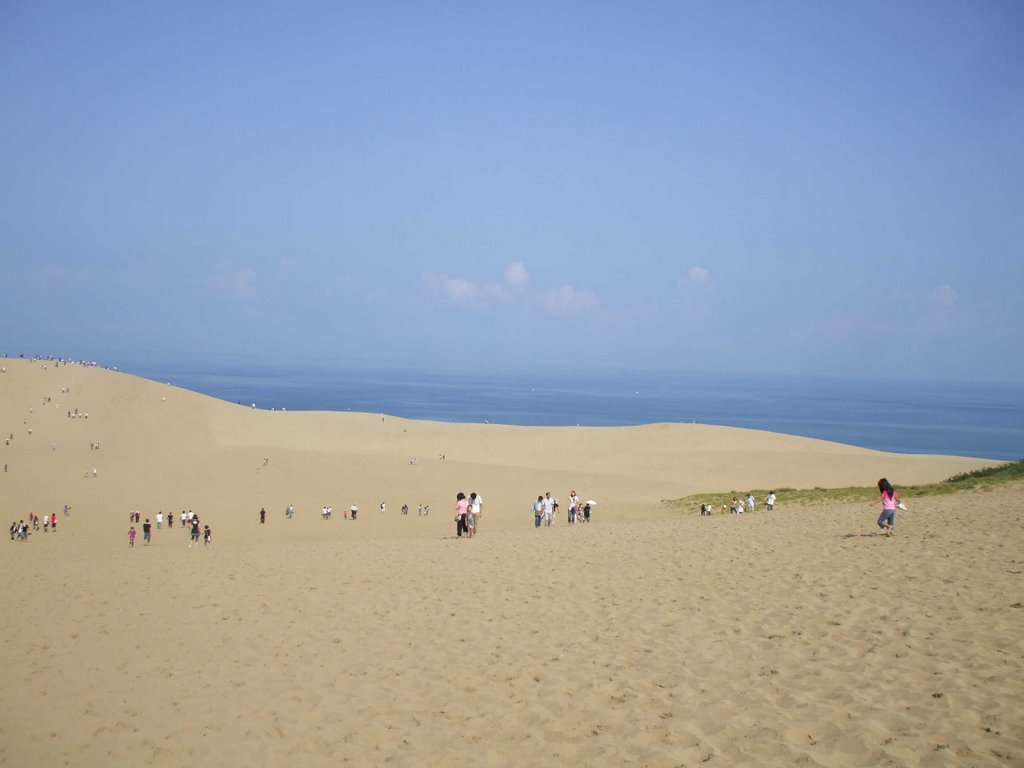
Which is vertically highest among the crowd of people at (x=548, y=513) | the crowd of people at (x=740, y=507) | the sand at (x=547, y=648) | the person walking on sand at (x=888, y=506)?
the person walking on sand at (x=888, y=506)

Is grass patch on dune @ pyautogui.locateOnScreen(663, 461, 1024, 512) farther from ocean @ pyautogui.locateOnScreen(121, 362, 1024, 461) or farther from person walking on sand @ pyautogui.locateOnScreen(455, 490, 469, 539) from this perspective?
ocean @ pyautogui.locateOnScreen(121, 362, 1024, 461)

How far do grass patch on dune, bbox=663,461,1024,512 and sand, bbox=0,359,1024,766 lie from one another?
11.1ft

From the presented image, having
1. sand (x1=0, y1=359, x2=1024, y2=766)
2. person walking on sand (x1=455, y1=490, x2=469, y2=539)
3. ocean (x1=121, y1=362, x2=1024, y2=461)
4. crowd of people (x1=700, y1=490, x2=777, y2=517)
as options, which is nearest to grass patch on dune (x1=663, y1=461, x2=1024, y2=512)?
crowd of people (x1=700, y1=490, x2=777, y2=517)

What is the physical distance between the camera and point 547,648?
331 inches

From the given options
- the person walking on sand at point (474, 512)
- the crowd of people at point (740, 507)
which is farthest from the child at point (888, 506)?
the crowd of people at point (740, 507)

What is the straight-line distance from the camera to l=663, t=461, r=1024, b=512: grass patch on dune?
74.2 feet

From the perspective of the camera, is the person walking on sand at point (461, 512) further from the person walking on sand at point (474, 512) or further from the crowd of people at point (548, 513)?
the crowd of people at point (548, 513)

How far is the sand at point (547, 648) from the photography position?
5957 mm

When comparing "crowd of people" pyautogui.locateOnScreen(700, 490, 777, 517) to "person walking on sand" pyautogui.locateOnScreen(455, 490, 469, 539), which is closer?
"person walking on sand" pyautogui.locateOnScreen(455, 490, 469, 539)

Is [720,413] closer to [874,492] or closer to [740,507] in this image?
[874,492]

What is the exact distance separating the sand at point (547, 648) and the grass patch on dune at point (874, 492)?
3.37 metres

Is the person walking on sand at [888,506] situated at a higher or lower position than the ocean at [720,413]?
higher

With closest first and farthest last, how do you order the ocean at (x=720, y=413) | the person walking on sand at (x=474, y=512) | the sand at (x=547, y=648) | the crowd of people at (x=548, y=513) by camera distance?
1. the sand at (x=547, y=648)
2. the person walking on sand at (x=474, y=512)
3. the crowd of people at (x=548, y=513)
4. the ocean at (x=720, y=413)

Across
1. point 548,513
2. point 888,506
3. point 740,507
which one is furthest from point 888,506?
point 548,513
